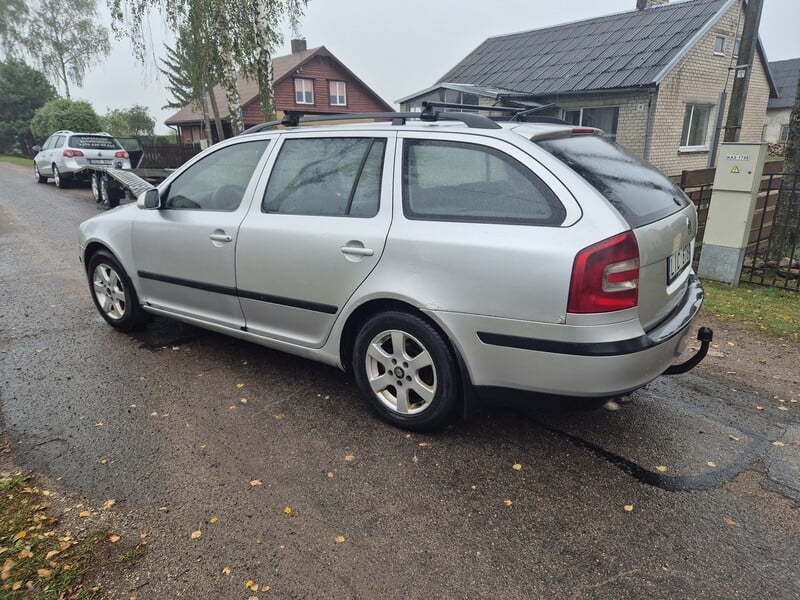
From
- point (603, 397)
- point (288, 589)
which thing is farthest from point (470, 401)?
point (288, 589)

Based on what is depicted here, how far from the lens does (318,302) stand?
11.4ft

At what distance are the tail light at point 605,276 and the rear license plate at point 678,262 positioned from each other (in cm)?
45

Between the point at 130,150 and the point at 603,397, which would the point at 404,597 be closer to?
the point at 603,397

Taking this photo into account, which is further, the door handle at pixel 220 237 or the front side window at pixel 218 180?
the front side window at pixel 218 180

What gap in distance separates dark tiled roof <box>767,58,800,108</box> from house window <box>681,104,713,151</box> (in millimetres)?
22668

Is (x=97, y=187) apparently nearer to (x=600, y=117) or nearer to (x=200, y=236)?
(x=200, y=236)

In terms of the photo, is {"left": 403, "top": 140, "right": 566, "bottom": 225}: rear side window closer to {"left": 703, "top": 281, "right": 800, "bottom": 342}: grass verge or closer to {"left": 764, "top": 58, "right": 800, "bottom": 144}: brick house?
{"left": 703, "top": 281, "right": 800, "bottom": 342}: grass verge

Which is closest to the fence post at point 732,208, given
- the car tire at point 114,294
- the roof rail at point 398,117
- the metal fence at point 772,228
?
the metal fence at point 772,228

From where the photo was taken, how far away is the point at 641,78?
51.5ft

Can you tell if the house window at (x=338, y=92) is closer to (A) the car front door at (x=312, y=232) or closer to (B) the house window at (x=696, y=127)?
(B) the house window at (x=696, y=127)

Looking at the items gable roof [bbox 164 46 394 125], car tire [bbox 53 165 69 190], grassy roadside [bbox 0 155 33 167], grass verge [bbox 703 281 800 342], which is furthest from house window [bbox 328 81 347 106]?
grass verge [bbox 703 281 800 342]

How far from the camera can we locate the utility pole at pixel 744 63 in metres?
7.79

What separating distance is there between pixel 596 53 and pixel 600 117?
8.00 ft

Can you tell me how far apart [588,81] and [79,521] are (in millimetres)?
17649
